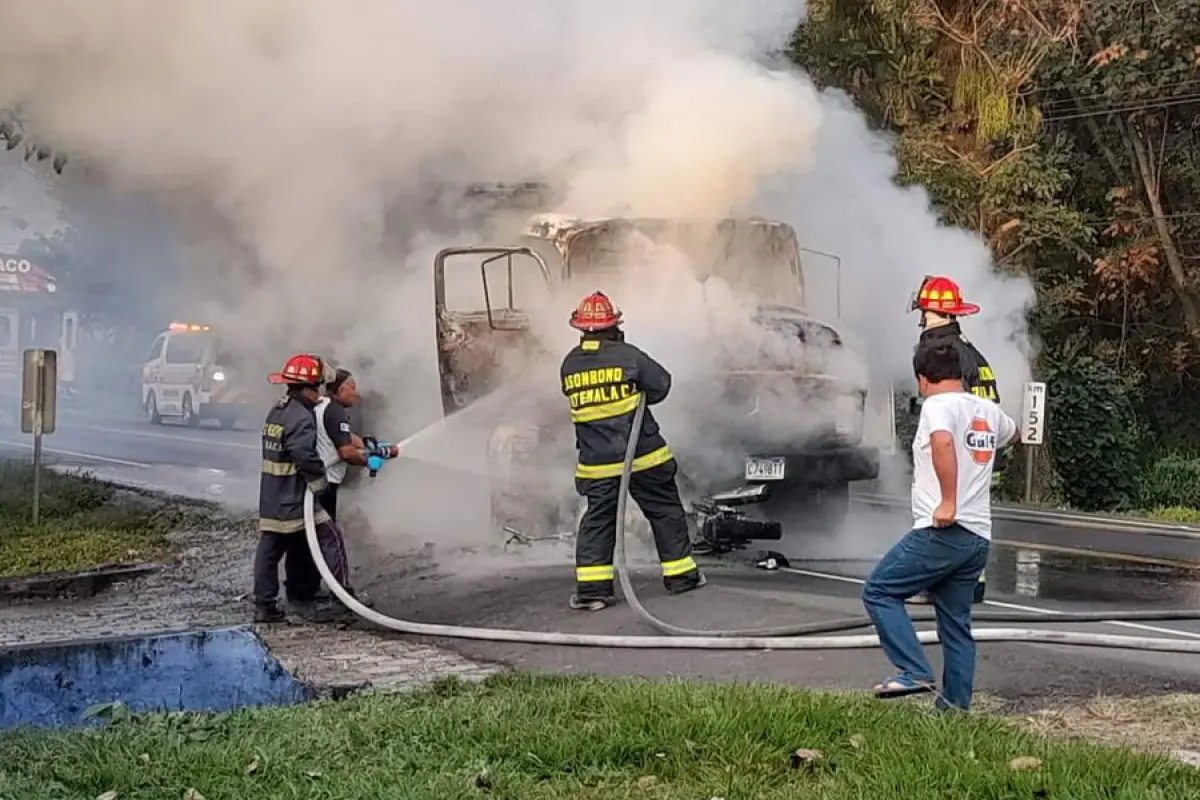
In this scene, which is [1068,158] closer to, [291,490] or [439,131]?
[439,131]

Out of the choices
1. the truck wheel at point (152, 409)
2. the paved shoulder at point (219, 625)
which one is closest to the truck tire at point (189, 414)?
the truck wheel at point (152, 409)

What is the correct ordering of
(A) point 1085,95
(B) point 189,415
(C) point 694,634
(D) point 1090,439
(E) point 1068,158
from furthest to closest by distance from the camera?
(B) point 189,415 → (E) point 1068,158 → (A) point 1085,95 → (D) point 1090,439 → (C) point 694,634

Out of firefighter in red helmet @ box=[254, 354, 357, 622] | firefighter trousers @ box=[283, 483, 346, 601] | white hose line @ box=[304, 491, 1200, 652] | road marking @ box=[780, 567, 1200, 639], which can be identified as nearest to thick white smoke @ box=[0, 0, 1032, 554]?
road marking @ box=[780, 567, 1200, 639]

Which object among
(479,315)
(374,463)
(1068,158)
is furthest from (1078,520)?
(374,463)

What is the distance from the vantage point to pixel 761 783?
4.23 m

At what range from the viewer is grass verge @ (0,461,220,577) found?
10.7 m

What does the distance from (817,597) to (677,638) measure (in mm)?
1940

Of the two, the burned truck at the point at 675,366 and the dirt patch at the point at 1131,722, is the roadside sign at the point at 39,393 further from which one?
the dirt patch at the point at 1131,722

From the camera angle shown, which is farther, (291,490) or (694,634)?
(291,490)

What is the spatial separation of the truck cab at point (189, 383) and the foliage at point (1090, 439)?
39.4 ft

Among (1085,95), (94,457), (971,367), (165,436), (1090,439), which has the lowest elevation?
(94,457)

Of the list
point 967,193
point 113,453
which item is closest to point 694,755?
point 967,193

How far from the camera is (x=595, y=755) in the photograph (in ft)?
14.9

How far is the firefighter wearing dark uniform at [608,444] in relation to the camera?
25.9ft
